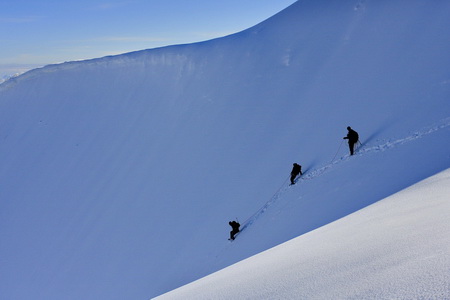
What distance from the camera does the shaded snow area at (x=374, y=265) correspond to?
2469mm

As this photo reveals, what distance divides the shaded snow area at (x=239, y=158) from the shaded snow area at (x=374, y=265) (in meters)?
0.02

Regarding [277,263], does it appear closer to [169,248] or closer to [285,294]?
[285,294]

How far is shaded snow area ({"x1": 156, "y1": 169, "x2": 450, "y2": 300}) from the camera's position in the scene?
8.10ft

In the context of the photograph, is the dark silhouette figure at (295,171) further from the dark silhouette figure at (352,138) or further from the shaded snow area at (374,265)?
the shaded snow area at (374,265)

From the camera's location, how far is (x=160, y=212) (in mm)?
17188

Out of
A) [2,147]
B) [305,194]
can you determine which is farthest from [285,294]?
[2,147]

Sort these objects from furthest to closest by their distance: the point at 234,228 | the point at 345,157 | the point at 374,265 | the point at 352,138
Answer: the point at 234,228
the point at 345,157
the point at 352,138
the point at 374,265

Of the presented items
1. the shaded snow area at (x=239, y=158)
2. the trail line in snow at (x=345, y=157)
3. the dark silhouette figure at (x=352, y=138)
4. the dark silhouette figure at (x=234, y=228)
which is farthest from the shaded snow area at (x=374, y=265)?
the dark silhouette figure at (x=234, y=228)

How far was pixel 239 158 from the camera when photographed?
1727 centimetres

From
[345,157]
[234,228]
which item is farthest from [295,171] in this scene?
[234,228]

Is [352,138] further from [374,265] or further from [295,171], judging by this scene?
[374,265]

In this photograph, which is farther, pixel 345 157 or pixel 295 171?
pixel 295 171

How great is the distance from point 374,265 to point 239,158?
1421 cm

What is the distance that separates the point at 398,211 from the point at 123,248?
1333cm
